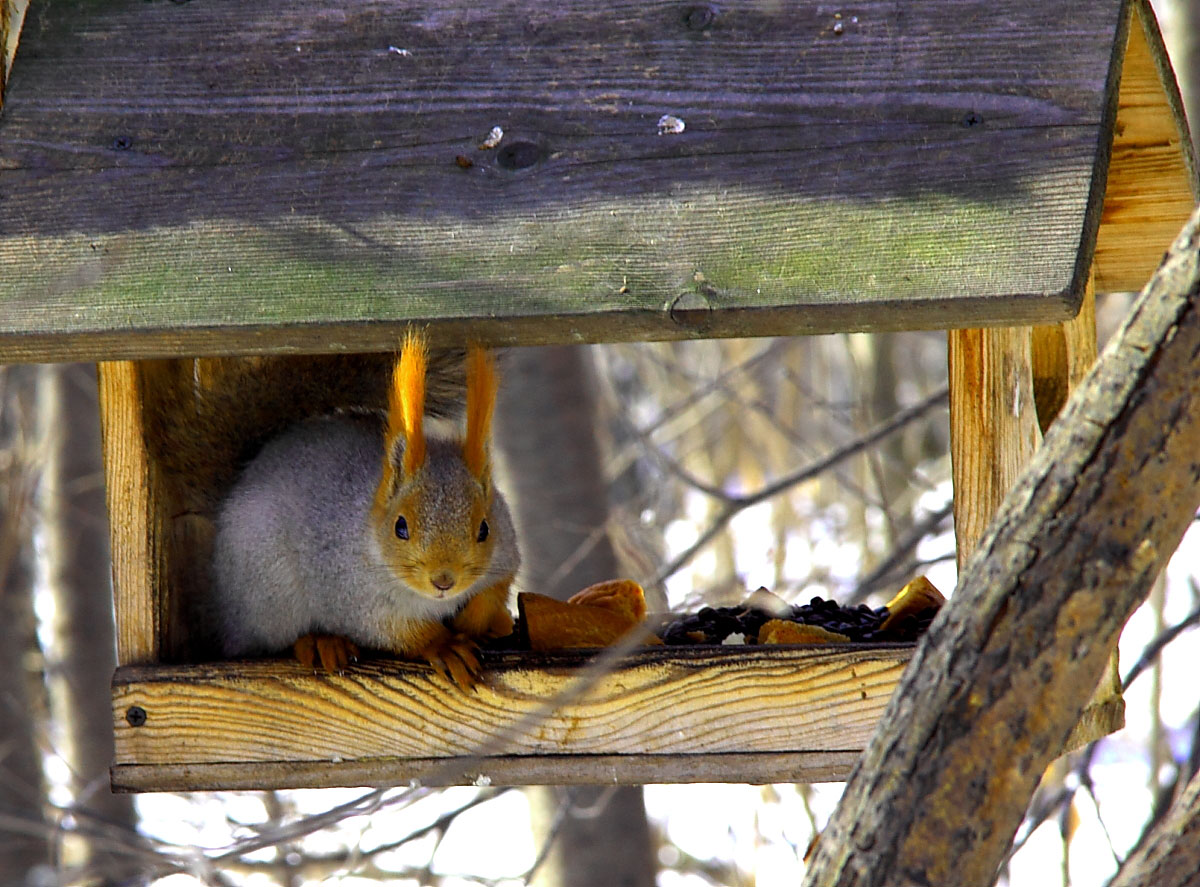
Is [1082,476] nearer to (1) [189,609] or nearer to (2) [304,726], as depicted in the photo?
(2) [304,726]

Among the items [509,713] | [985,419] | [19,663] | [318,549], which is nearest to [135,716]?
[318,549]

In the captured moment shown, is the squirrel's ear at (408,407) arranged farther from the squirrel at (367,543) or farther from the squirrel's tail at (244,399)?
the squirrel's tail at (244,399)

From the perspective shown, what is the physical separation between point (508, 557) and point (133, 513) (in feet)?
1.80

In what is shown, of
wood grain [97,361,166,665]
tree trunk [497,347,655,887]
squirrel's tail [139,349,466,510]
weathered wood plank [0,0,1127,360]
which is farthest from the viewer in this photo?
tree trunk [497,347,655,887]

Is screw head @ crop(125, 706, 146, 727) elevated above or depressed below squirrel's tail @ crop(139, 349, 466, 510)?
below

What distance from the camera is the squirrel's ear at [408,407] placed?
1.84m

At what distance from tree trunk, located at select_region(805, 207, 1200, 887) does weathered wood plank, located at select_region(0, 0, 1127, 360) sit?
1.15ft

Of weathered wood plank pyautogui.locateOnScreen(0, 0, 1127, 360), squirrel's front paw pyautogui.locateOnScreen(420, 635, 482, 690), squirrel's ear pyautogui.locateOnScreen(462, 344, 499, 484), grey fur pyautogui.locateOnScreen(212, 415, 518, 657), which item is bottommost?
squirrel's front paw pyautogui.locateOnScreen(420, 635, 482, 690)

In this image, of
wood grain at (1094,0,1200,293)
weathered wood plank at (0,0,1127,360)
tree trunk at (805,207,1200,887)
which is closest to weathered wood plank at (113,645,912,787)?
weathered wood plank at (0,0,1127,360)

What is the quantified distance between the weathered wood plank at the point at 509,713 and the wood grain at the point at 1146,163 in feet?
2.70

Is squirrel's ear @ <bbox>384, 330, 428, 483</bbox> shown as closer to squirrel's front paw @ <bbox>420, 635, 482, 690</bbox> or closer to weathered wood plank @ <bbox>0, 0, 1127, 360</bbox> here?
weathered wood plank @ <bbox>0, 0, 1127, 360</bbox>

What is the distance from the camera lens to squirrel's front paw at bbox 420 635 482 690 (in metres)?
1.97

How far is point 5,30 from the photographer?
2.18 meters

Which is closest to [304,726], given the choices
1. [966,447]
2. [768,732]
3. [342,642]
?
[342,642]
